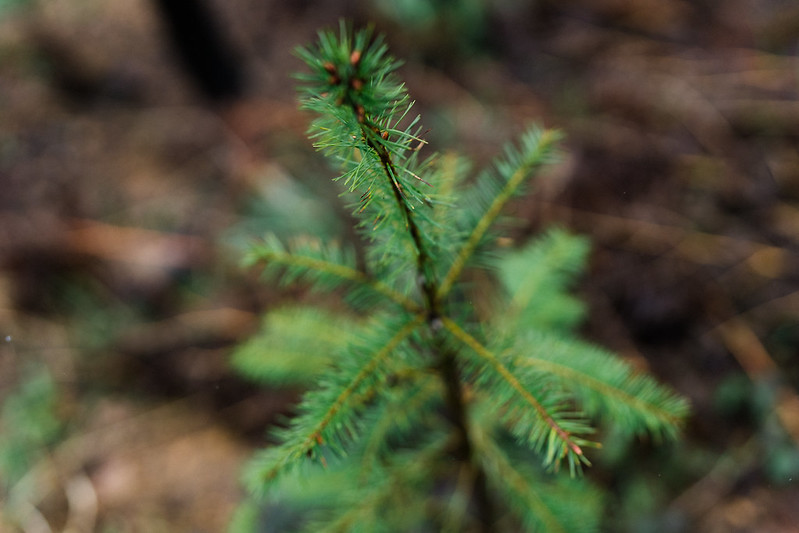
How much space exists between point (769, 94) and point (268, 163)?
259 cm

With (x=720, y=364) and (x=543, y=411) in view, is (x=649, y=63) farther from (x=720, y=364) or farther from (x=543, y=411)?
(x=543, y=411)

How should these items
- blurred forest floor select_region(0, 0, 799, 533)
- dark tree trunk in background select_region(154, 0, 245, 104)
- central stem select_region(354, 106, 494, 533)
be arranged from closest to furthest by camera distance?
central stem select_region(354, 106, 494, 533) → blurred forest floor select_region(0, 0, 799, 533) → dark tree trunk in background select_region(154, 0, 245, 104)

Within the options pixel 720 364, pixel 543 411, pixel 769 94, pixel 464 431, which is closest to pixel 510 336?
pixel 543 411

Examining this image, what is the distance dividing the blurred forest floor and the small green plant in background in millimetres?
867

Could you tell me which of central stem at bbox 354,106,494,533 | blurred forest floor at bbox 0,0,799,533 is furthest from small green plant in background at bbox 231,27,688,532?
blurred forest floor at bbox 0,0,799,533

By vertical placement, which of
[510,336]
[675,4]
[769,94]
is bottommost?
[510,336]

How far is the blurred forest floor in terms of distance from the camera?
2.22 meters

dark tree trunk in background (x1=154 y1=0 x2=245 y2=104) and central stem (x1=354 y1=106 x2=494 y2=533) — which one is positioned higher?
dark tree trunk in background (x1=154 y1=0 x2=245 y2=104)

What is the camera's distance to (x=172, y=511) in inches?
89.3

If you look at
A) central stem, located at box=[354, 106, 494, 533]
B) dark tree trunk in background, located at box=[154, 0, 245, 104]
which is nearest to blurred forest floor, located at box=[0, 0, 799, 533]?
dark tree trunk in background, located at box=[154, 0, 245, 104]

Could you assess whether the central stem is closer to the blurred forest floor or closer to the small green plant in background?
the small green plant in background

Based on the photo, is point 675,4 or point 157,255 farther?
point 675,4

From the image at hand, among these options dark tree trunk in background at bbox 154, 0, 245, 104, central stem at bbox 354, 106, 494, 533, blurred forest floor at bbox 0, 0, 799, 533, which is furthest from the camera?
dark tree trunk in background at bbox 154, 0, 245, 104

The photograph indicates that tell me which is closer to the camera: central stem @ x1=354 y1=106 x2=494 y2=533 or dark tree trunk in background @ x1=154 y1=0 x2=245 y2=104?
central stem @ x1=354 y1=106 x2=494 y2=533
